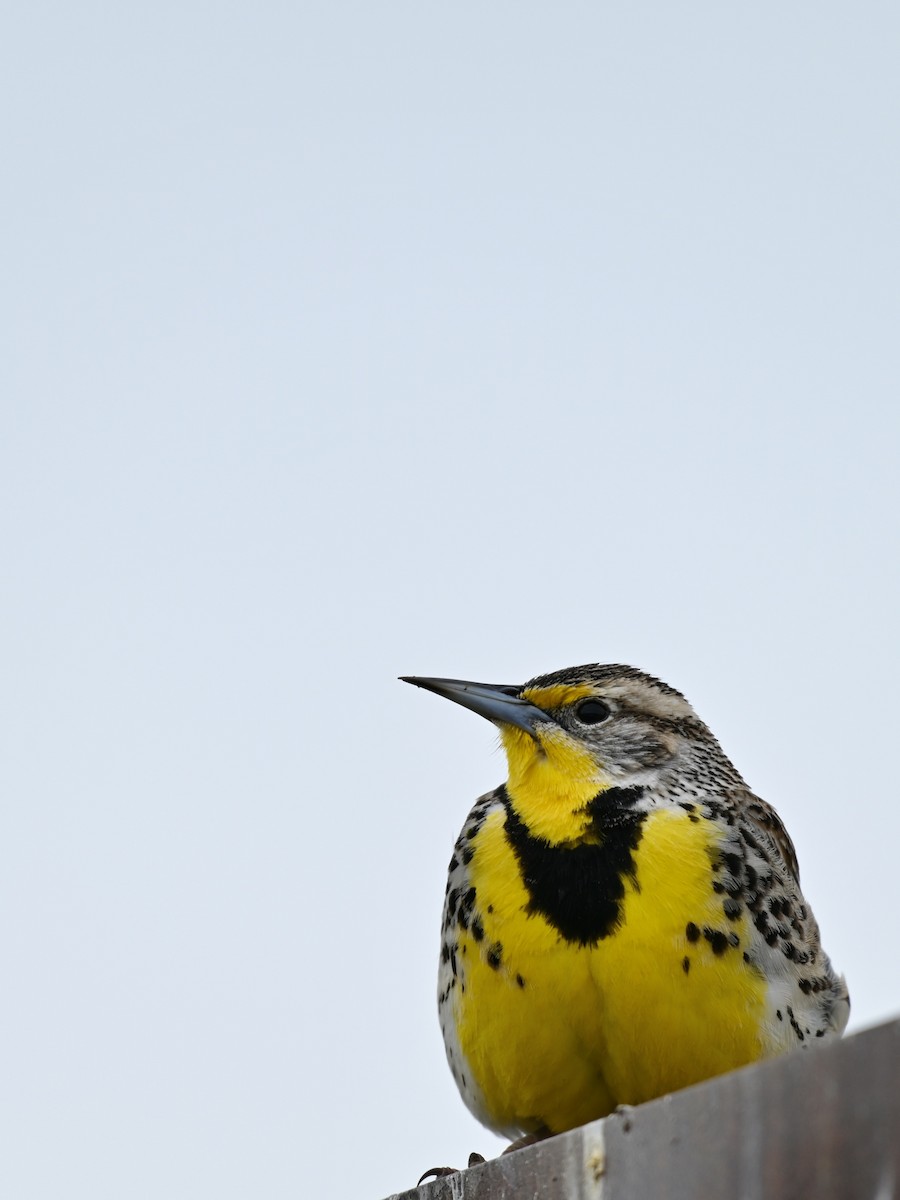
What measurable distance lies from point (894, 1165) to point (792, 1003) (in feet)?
7.09

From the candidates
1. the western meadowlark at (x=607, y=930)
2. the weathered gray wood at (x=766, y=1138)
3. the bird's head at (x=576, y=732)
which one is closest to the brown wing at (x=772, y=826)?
the western meadowlark at (x=607, y=930)

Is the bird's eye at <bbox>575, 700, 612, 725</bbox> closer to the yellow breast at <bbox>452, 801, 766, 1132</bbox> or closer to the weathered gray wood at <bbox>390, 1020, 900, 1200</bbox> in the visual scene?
the yellow breast at <bbox>452, 801, 766, 1132</bbox>

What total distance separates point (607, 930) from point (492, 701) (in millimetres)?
862

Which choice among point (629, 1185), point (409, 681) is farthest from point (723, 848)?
point (629, 1185)

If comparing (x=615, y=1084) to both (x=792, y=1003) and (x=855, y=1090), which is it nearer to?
(x=792, y=1003)

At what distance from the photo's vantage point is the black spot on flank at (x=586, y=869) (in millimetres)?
4234

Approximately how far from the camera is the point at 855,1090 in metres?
2.25

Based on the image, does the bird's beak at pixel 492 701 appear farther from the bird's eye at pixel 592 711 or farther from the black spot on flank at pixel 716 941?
the black spot on flank at pixel 716 941

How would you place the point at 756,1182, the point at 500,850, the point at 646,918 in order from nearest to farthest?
the point at 756,1182, the point at 646,918, the point at 500,850

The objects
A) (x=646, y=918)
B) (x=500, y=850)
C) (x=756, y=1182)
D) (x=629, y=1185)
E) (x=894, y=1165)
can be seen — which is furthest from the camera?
(x=500, y=850)

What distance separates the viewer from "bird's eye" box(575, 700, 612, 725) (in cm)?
487

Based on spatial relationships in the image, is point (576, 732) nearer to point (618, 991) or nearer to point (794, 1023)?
point (618, 991)

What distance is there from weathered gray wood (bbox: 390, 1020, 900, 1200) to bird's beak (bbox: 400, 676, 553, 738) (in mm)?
1912

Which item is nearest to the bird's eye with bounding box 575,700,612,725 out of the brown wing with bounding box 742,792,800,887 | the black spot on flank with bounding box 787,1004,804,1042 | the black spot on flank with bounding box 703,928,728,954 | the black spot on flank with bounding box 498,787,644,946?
the black spot on flank with bounding box 498,787,644,946
